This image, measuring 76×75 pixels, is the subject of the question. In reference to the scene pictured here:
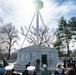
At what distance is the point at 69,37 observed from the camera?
47.0 m

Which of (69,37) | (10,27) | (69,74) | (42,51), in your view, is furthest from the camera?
(10,27)

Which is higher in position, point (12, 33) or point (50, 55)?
point (12, 33)

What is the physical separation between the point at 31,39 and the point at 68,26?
10431 millimetres

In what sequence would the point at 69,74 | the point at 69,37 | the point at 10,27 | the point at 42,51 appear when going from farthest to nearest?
the point at 10,27 → the point at 69,37 → the point at 42,51 → the point at 69,74

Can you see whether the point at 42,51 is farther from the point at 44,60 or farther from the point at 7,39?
the point at 7,39

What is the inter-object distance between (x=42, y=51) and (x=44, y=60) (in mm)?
1544

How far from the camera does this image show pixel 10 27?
5144 centimetres

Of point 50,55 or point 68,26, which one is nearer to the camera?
point 50,55

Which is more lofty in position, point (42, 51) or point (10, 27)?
point (10, 27)

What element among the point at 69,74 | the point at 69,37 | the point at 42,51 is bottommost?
the point at 69,74

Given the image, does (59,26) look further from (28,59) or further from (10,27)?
(28,59)

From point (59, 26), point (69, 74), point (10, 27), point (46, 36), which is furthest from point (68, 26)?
point (69, 74)

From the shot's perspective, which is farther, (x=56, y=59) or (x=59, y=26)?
(x=59, y=26)

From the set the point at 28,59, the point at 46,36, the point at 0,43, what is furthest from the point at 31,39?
the point at 28,59
